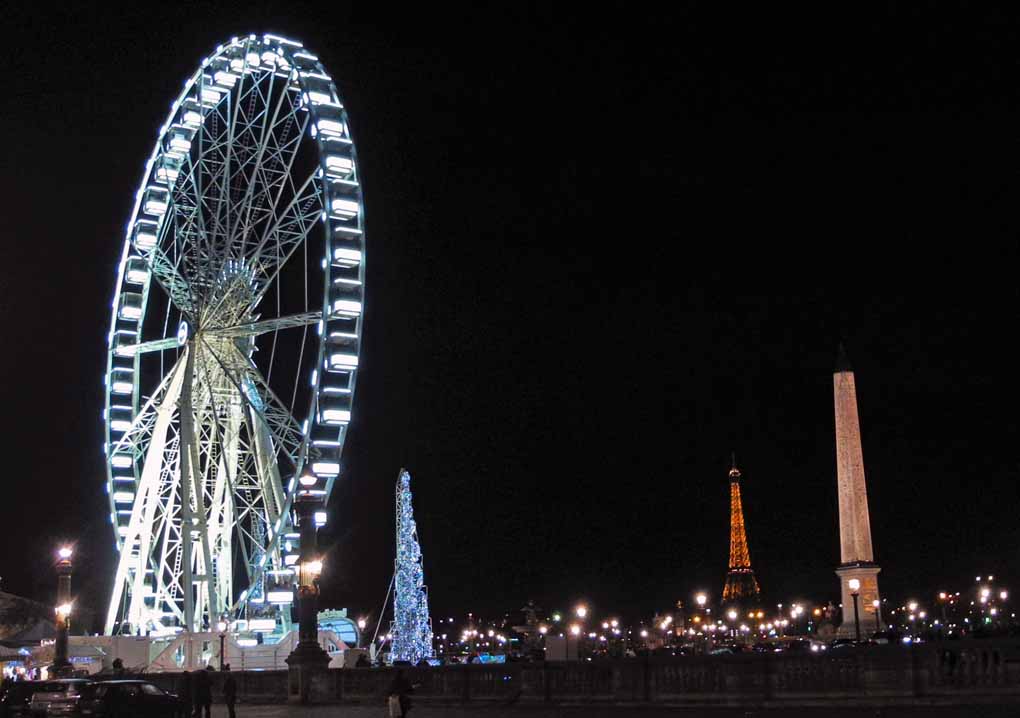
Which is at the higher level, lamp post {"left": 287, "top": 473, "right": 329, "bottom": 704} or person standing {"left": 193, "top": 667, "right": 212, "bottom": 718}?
lamp post {"left": 287, "top": 473, "right": 329, "bottom": 704}

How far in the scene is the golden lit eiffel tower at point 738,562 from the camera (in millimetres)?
140500

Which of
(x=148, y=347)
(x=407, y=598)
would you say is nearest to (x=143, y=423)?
(x=148, y=347)

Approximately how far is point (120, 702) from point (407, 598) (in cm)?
4143

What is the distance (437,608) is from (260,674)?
97182mm

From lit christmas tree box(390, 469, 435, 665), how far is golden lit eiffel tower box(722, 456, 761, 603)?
252ft

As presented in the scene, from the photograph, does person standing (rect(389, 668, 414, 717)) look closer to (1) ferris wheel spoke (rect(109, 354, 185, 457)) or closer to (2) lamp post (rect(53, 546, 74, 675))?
(2) lamp post (rect(53, 546, 74, 675))

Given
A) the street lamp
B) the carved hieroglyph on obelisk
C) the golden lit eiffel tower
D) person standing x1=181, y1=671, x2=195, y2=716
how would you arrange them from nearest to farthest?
person standing x1=181, y1=671, x2=195, y2=716, the street lamp, the carved hieroglyph on obelisk, the golden lit eiffel tower

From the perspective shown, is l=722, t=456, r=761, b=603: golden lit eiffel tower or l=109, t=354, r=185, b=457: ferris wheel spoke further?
l=722, t=456, r=761, b=603: golden lit eiffel tower

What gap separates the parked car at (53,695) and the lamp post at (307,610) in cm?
710

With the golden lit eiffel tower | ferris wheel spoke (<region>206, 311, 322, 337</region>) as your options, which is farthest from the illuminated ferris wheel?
the golden lit eiffel tower

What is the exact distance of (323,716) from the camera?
89.0 ft

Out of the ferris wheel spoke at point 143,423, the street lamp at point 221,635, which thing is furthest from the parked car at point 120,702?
the ferris wheel spoke at point 143,423

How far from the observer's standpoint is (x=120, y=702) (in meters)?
25.8

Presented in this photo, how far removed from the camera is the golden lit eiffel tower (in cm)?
14050
